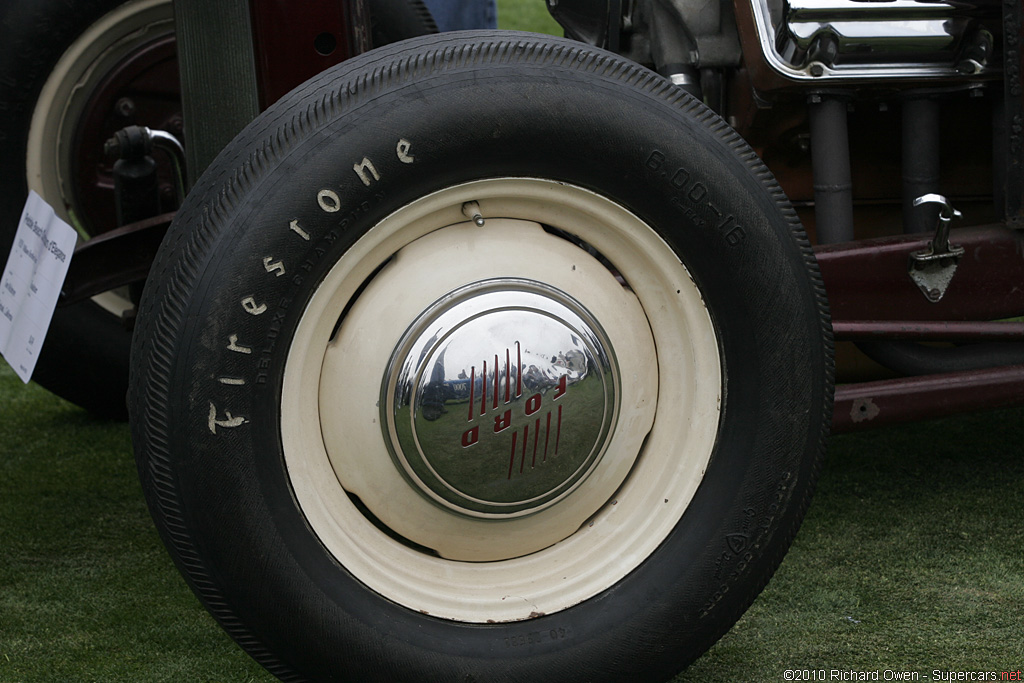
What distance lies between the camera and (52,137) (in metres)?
2.18

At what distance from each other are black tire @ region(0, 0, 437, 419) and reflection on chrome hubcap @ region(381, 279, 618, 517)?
102cm

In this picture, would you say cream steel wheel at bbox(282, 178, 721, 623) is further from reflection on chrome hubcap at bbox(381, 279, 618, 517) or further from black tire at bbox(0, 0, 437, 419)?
black tire at bbox(0, 0, 437, 419)

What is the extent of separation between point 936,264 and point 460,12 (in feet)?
5.91

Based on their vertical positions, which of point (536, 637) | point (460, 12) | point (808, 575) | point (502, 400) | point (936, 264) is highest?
point (460, 12)

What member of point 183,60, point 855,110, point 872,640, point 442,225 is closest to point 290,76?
point 183,60

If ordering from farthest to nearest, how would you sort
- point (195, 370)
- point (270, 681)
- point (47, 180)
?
1. point (47, 180)
2. point (270, 681)
3. point (195, 370)

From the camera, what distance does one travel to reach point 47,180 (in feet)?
7.22

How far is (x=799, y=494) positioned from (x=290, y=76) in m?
0.97

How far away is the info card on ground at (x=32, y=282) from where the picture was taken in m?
1.40

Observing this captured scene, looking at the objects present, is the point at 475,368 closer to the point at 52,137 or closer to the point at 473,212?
the point at 473,212

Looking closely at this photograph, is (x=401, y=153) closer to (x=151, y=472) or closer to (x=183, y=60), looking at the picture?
(x=151, y=472)

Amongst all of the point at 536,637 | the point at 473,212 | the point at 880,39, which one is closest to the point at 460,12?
the point at 880,39

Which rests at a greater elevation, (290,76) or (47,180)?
(290,76)

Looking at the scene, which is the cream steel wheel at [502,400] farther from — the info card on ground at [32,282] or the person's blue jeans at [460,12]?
the person's blue jeans at [460,12]
